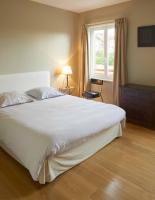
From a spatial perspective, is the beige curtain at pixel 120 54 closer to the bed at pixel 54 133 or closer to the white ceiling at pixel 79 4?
the white ceiling at pixel 79 4

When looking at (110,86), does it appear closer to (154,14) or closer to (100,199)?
(154,14)

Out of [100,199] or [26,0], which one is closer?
[100,199]

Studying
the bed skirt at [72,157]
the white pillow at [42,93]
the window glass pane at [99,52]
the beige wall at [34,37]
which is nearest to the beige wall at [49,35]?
the beige wall at [34,37]

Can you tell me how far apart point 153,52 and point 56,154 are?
9.80 feet

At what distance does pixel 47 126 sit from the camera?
7.64 feet

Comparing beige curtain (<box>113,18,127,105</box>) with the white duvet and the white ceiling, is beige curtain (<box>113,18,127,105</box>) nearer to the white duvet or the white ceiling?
the white ceiling

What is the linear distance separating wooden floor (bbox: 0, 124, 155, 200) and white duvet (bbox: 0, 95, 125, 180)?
179mm

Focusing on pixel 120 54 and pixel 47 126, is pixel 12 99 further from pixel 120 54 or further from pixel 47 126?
pixel 120 54

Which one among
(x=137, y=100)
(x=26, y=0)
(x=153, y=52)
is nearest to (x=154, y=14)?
(x=153, y=52)

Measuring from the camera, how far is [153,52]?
386cm

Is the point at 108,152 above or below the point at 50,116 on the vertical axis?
below

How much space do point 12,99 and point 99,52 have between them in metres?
2.70

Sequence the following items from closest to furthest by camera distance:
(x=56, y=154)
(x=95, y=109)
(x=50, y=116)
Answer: (x=56, y=154) → (x=50, y=116) → (x=95, y=109)

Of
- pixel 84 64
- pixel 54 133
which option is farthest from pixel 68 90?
pixel 54 133
